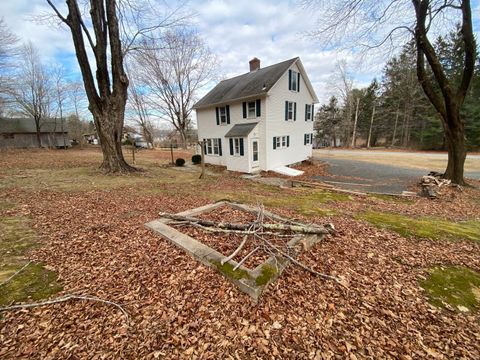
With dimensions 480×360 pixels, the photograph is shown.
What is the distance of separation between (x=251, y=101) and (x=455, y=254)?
13329mm

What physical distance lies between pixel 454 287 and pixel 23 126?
49.5 m

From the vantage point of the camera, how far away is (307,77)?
17.1 meters

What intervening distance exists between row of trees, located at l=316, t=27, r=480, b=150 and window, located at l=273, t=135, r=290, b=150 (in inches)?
685

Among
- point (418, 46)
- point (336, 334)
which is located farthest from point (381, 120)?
point (336, 334)

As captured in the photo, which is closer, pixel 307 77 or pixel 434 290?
pixel 434 290

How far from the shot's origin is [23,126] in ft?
110

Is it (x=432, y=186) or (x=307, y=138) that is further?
(x=307, y=138)

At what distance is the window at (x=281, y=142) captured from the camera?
15303 millimetres

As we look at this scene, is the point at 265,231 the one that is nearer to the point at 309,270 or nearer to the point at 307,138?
the point at 309,270

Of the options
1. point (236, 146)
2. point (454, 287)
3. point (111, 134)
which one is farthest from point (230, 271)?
point (236, 146)

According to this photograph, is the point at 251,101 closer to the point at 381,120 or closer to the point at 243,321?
the point at 243,321

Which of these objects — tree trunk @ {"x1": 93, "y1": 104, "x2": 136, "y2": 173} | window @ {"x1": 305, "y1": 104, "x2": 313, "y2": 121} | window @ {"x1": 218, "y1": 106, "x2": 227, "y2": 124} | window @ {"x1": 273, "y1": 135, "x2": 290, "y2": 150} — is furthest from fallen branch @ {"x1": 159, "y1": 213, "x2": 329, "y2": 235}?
window @ {"x1": 305, "y1": 104, "x2": 313, "y2": 121}

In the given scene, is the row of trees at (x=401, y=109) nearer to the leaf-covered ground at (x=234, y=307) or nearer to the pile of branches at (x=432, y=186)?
the pile of branches at (x=432, y=186)

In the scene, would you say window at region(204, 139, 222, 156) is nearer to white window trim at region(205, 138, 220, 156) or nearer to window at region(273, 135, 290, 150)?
white window trim at region(205, 138, 220, 156)
